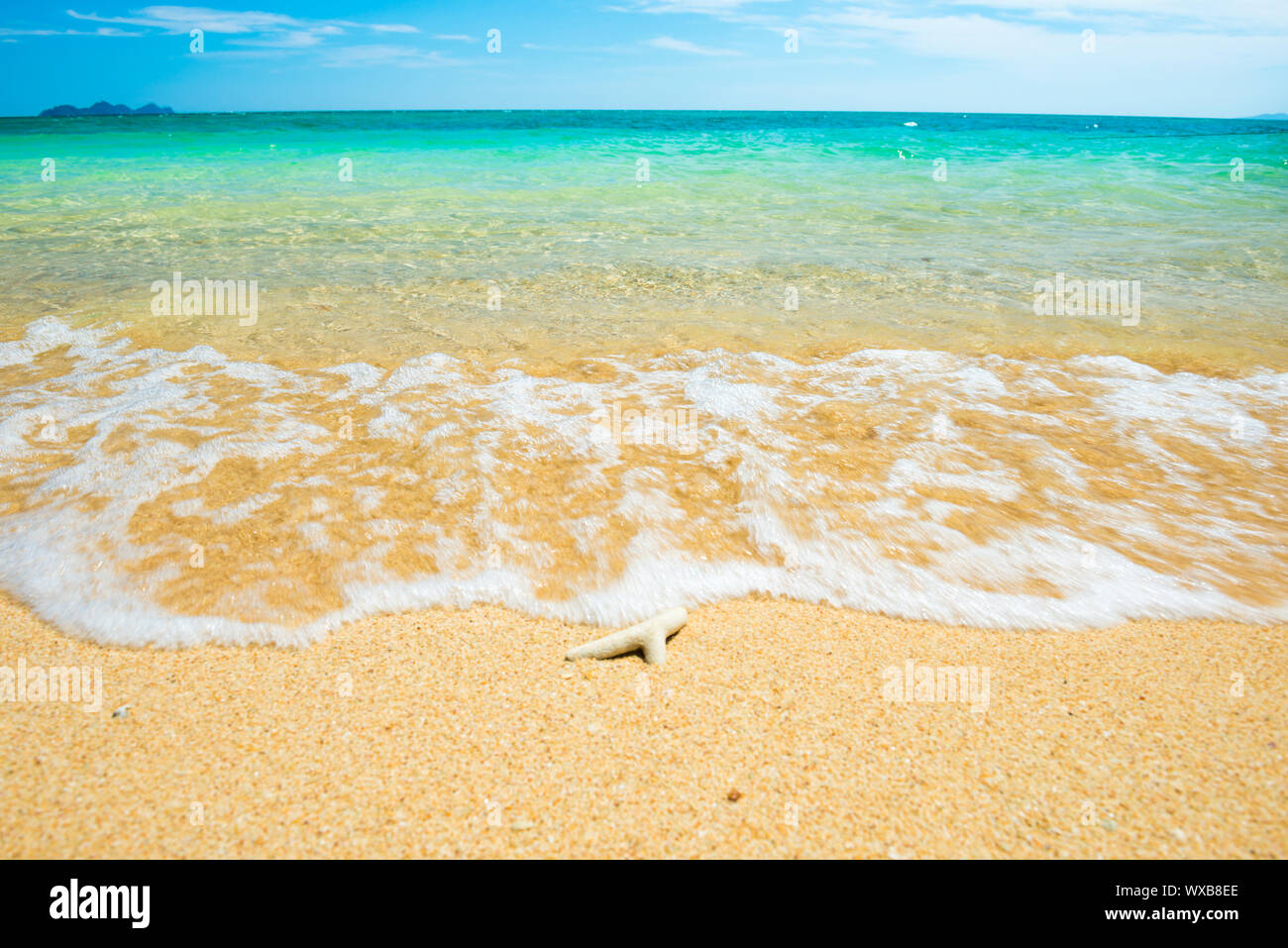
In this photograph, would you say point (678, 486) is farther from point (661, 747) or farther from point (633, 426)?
point (661, 747)

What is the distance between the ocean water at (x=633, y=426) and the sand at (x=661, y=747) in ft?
0.85

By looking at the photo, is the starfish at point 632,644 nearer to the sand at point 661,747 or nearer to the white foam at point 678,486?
the sand at point 661,747

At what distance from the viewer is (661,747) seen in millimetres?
2309

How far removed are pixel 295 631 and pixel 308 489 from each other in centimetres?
122

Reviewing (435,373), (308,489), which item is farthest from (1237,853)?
(435,373)

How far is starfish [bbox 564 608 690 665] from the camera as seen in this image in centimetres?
268

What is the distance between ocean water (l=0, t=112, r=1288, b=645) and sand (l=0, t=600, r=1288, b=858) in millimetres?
259

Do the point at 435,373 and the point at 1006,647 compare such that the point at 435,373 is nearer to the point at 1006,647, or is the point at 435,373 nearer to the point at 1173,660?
the point at 1006,647

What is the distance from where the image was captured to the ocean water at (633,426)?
317 cm

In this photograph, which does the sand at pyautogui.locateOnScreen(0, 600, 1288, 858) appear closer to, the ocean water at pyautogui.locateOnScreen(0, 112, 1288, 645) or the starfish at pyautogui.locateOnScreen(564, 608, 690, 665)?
the starfish at pyautogui.locateOnScreen(564, 608, 690, 665)

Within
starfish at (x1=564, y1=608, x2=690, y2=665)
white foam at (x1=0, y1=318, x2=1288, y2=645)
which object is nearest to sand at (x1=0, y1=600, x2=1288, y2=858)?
starfish at (x1=564, y1=608, x2=690, y2=665)

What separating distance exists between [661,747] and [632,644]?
47 cm

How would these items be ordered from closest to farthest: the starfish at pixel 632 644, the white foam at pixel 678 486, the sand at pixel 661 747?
the sand at pixel 661 747 < the starfish at pixel 632 644 < the white foam at pixel 678 486

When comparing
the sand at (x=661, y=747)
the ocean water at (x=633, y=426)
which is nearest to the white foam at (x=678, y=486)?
the ocean water at (x=633, y=426)
